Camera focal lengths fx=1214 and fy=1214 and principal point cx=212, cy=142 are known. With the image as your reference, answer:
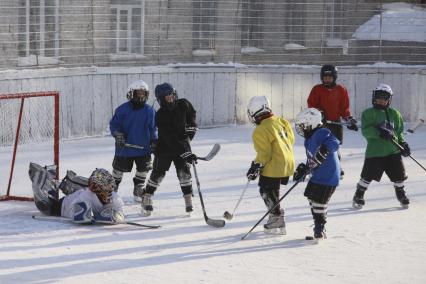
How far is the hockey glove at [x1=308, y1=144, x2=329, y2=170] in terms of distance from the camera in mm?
10148

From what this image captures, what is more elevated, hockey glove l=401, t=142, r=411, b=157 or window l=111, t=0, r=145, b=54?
window l=111, t=0, r=145, b=54

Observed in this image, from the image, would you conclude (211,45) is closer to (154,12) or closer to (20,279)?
(154,12)

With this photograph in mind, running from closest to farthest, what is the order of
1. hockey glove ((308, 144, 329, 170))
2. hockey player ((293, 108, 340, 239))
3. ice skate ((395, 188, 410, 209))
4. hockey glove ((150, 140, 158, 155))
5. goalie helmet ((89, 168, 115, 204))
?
hockey glove ((308, 144, 329, 170)) → hockey player ((293, 108, 340, 239)) → goalie helmet ((89, 168, 115, 204)) → hockey glove ((150, 140, 158, 155)) → ice skate ((395, 188, 410, 209))

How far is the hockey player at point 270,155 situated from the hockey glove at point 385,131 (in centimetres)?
158

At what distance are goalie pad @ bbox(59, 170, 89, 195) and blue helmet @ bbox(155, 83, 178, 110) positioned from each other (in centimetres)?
104

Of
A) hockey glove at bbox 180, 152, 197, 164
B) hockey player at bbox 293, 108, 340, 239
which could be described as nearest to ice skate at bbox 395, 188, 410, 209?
hockey player at bbox 293, 108, 340, 239

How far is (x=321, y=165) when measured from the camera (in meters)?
10.3

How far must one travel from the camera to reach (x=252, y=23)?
19.6 m

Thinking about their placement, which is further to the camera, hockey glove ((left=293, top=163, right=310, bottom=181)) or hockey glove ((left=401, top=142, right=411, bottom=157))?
hockey glove ((left=401, top=142, right=411, bottom=157))

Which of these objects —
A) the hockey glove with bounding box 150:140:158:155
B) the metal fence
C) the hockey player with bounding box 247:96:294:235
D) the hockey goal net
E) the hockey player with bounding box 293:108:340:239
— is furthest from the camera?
the metal fence

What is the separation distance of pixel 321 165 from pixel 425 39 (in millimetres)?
10605

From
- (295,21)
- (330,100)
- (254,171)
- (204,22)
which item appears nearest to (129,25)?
(204,22)

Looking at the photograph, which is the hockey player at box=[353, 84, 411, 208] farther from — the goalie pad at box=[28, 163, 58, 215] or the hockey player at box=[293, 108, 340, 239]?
the goalie pad at box=[28, 163, 58, 215]

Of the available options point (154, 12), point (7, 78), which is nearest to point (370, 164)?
point (7, 78)
